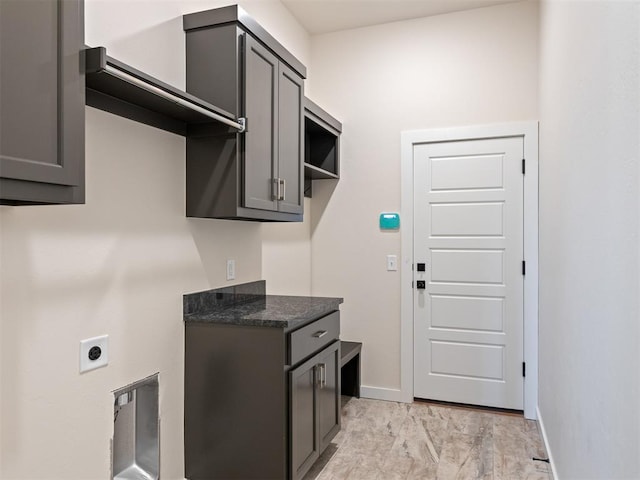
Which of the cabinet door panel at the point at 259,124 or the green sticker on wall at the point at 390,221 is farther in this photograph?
the green sticker on wall at the point at 390,221

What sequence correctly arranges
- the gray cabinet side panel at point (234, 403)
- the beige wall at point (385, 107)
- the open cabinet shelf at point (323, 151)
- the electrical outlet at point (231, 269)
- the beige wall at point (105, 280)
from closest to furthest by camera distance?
the beige wall at point (105, 280) → the gray cabinet side panel at point (234, 403) → the electrical outlet at point (231, 269) → the beige wall at point (385, 107) → the open cabinet shelf at point (323, 151)

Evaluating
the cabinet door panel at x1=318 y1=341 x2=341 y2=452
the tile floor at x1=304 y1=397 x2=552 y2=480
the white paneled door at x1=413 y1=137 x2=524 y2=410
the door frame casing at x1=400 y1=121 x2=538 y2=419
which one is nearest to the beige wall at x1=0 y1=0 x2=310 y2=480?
the cabinet door panel at x1=318 y1=341 x2=341 y2=452

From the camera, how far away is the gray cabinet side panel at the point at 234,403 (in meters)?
2.12

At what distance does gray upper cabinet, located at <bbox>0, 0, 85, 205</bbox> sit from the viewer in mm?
1111

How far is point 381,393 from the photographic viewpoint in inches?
149

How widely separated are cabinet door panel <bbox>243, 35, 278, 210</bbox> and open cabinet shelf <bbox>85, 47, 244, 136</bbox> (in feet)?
0.45

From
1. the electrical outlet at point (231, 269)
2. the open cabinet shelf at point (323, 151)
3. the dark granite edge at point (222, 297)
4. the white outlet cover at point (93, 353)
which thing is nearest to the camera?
the white outlet cover at point (93, 353)

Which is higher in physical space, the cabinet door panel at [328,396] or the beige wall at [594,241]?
the beige wall at [594,241]

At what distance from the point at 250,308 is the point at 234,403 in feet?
1.66

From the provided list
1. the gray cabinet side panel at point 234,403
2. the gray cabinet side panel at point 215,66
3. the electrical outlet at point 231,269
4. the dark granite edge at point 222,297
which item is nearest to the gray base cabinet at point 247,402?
the gray cabinet side panel at point 234,403

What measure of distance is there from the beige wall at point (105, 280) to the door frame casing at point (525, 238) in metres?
1.66

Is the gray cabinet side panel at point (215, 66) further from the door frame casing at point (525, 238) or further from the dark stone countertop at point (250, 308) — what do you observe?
the door frame casing at point (525, 238)

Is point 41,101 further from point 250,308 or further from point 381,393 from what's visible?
point 381,393

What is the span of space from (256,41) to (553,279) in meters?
2.02
